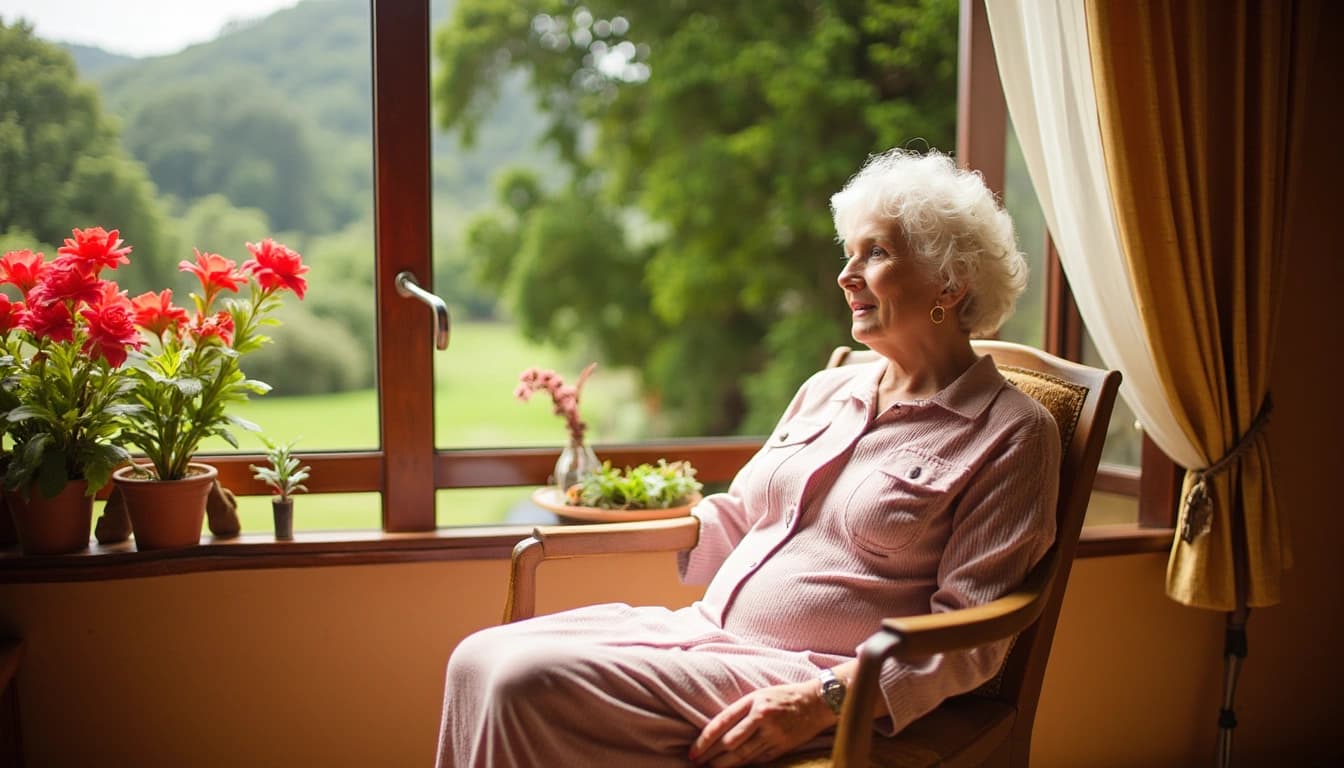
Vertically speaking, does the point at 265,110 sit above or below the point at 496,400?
above

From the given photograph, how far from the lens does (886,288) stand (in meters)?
1.77

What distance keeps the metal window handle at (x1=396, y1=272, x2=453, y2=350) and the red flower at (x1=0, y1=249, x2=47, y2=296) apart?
0.64 meters

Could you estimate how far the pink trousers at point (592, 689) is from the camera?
1433 millimetres

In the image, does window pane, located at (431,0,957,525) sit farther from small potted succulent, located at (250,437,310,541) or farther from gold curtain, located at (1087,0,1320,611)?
small potted succulent, located at (250,437,310,541)

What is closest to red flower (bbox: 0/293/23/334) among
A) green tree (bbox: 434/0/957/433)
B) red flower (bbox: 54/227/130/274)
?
red flower (bbox: 54/227/130/274)

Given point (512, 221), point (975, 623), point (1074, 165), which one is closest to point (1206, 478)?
point (1074, 165)

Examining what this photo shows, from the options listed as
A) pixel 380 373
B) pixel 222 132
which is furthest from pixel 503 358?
pixel 380 373

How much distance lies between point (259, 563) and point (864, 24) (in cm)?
560

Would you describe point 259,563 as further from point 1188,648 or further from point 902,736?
point 1188,648

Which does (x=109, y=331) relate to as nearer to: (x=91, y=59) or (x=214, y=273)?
(x=214, y=273)

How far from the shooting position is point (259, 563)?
83.6 inches

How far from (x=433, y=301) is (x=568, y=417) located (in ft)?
1.46

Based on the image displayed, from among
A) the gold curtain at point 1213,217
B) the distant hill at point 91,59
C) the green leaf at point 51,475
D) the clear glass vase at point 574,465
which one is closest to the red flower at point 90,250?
the green leaf at point 51,475

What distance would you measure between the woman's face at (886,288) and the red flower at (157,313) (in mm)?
1244
